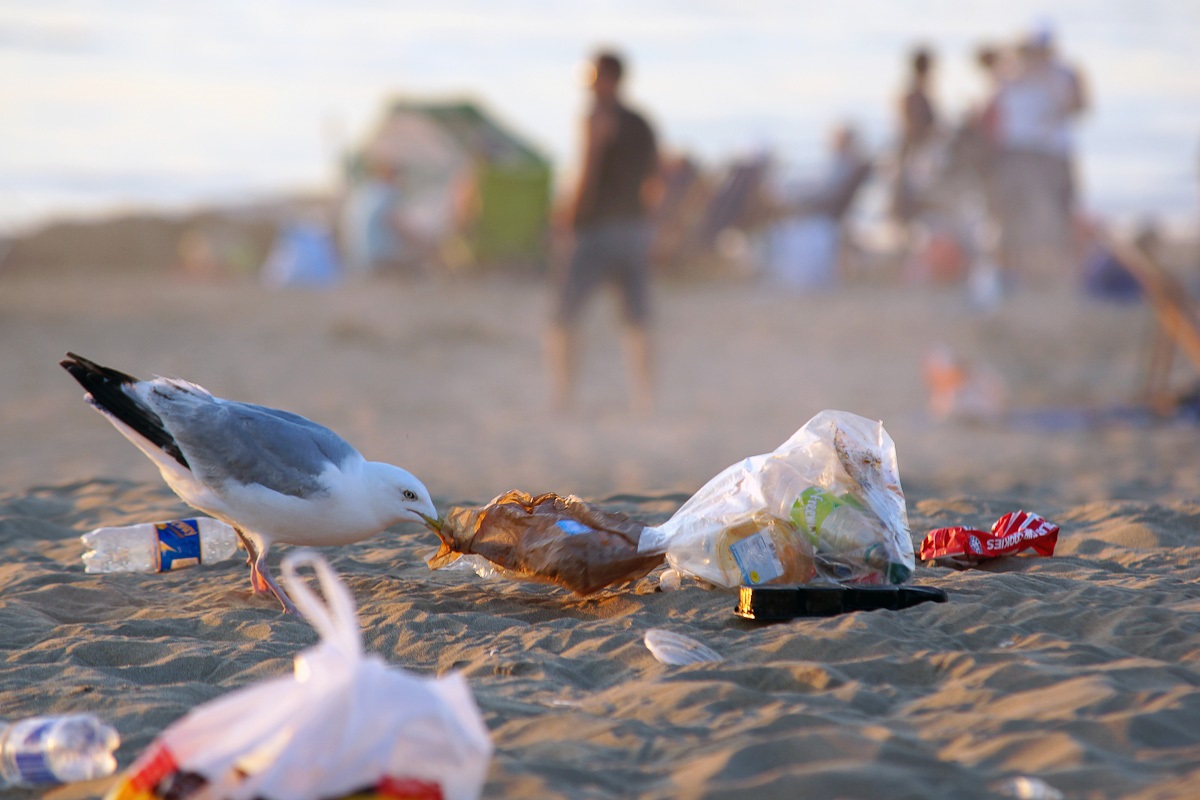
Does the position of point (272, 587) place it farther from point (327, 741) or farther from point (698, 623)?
point (327, 741)

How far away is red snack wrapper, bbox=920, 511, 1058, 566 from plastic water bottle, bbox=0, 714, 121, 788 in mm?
2351

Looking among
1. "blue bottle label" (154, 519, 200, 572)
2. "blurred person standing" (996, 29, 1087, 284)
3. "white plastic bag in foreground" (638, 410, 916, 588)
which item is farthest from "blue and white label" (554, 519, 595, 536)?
"blurred person standing" (996, 29, 1087, 284)

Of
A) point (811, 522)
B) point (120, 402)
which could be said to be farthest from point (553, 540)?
point (120, 402)

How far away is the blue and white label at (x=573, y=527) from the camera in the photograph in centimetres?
341

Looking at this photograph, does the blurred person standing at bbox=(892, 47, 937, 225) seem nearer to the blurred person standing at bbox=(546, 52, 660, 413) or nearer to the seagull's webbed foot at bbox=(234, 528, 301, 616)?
the blurred person standing at bbox=(546, 52, 660, 413)

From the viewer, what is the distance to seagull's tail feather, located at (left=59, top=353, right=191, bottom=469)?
3.55 m

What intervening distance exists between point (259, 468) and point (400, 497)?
1.27 ft

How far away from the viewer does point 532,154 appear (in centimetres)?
1908

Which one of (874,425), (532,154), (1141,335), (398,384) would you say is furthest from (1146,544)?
(532,154)

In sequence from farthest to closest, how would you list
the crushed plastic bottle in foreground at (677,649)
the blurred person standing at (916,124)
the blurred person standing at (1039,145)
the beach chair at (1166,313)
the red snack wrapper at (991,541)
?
the blurred person standing at (916,124), the blurred person standing at (1039,145), the beach chair at (1166,313), the red snack wrapper at (991,541), the crushed plastic bottle in foreground at (677,649)

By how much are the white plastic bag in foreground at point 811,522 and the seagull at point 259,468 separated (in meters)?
0.79

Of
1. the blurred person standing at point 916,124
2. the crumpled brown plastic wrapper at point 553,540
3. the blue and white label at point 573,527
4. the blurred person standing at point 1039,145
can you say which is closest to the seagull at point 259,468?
the crumpled brown plastic wrapper at point 553,540

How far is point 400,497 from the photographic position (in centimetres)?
359

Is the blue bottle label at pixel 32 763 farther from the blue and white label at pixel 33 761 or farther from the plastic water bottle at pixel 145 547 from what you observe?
the plastic water bottle at pixel 145 547
